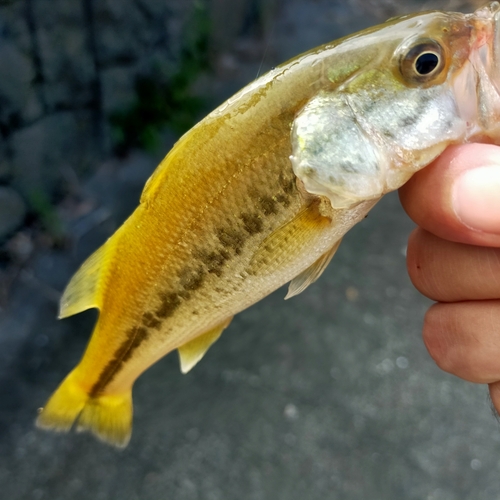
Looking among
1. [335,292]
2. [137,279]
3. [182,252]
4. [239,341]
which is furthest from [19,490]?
[335,292]

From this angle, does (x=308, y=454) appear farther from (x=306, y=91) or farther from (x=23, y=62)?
(x=23, y=62)

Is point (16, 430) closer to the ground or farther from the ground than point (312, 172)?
closer to the ground

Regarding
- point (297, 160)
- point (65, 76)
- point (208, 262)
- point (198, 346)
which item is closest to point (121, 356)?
point (198, 346)

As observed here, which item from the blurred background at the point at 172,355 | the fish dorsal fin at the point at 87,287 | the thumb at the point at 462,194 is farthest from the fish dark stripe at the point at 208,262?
the blurred background at the point at 172,355

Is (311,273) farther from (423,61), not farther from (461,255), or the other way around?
(423,61)

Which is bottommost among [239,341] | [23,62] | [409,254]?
[239,341]

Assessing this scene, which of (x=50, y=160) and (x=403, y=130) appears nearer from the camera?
(x=403, y=130)
